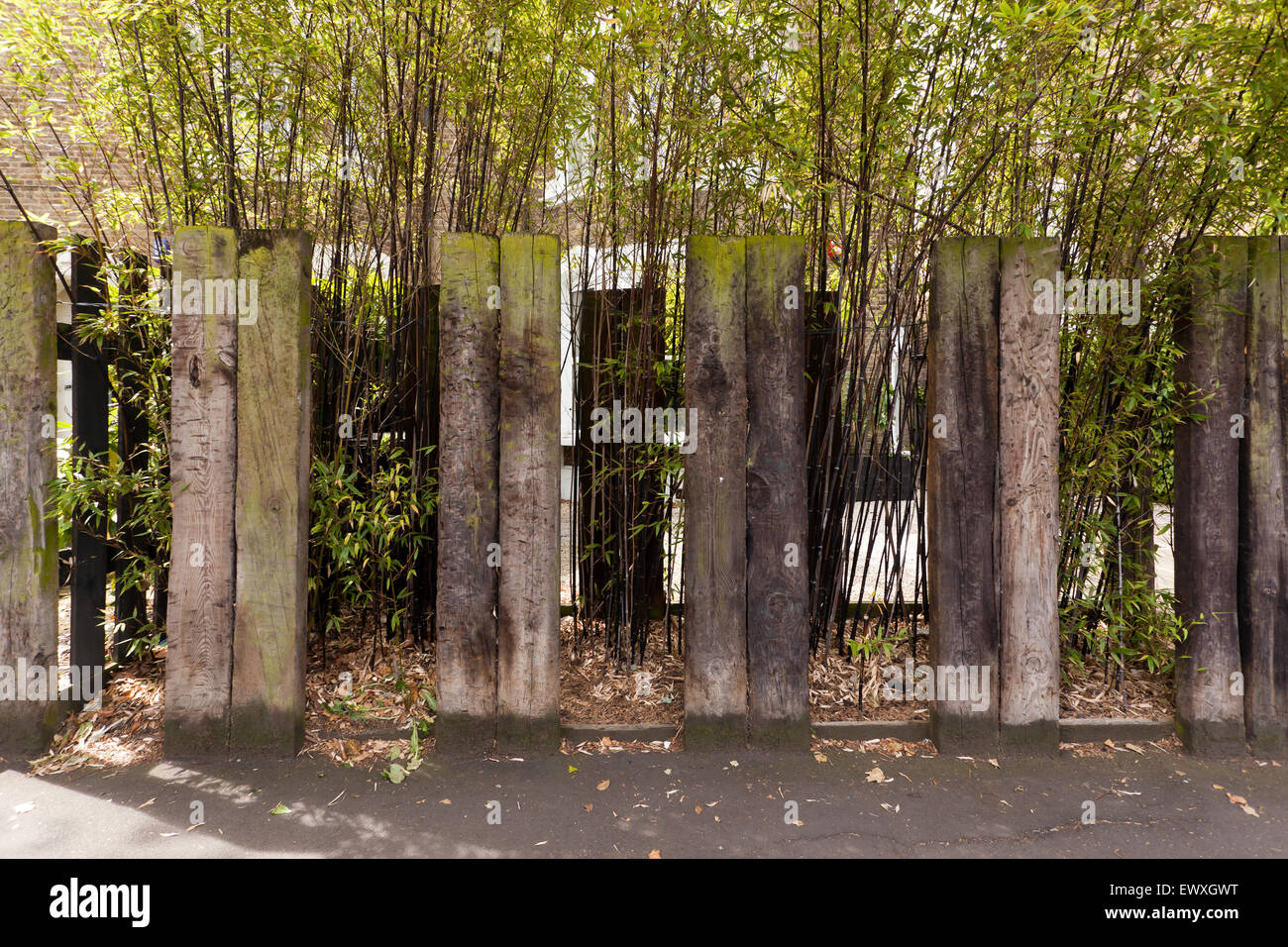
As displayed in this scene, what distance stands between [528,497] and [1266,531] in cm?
264

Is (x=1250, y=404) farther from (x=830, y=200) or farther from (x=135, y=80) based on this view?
(x=135, y=80)

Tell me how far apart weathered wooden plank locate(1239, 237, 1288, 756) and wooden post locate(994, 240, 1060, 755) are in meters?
0.72

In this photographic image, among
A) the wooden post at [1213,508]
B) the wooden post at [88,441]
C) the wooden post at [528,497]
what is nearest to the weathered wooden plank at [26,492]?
the wooden post at [88,441]

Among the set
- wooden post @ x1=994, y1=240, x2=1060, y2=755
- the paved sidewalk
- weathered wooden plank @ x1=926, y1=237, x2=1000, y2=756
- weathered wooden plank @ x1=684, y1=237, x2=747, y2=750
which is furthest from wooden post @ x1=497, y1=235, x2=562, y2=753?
wooden post @ x1=994, y1=240, x2=1060, y2=755

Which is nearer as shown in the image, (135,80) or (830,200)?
(135,80)

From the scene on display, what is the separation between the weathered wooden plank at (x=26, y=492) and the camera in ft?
8.16

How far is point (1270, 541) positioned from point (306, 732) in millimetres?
3541

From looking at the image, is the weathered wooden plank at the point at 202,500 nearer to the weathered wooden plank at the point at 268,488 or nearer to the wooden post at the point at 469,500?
the weathered wooden plank at the point at 268,488

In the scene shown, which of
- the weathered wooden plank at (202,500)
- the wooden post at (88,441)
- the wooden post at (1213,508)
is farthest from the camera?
the wooden post at (88,441)

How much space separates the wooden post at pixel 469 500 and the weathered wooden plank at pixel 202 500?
0.73 metres

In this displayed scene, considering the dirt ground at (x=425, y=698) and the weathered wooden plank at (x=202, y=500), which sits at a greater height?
the weathered wooden plank at (x=202, y=500)

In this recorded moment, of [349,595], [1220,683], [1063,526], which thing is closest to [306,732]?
[349,595]

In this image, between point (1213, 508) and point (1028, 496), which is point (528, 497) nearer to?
point (1028, 496)

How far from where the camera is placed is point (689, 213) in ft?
9.56
